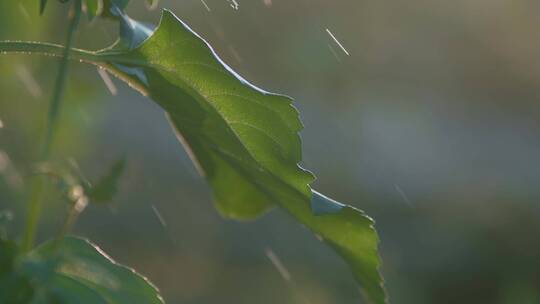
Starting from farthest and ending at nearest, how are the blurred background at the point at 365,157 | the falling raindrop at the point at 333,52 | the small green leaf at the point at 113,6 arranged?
the falling raindrop at the point at 333,52 < the blurred background at the point at 365,157 < the small green leaf at the point at 113,6

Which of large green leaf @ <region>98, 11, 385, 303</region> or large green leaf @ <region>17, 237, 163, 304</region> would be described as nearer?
large green leaf @ <region>17, 237, 163, 304</region>

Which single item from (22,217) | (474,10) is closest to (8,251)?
(22,217)

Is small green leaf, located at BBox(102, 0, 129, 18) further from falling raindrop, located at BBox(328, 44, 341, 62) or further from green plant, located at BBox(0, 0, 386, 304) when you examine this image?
falling raindrop, located at BBox(328, 44, 341, 62)

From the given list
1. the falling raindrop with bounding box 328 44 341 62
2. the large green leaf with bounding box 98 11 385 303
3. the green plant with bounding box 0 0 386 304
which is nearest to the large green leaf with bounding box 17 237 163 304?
the green plant with bounding box 0 0 386 304

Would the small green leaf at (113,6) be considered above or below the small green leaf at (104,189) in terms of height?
above

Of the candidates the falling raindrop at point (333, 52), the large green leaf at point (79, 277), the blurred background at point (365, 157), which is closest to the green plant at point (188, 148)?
the large green leaf at point (79, 277)

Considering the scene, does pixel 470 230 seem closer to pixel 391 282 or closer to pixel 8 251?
pixel 391 282

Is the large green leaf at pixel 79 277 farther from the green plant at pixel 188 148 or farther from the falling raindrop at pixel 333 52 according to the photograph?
the falling raindrop at pixel 333 52
